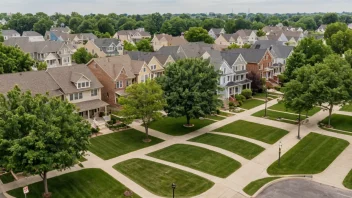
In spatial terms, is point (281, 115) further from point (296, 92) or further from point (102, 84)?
point (102, 84)

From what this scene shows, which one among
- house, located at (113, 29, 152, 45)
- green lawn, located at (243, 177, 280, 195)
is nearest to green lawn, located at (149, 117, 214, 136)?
green lawn, located at (243, 177, 280, 195)

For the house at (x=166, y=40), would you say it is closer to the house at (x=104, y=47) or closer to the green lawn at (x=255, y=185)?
the house at (x=104, y=47)

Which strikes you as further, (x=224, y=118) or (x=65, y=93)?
(x=224, y=118)

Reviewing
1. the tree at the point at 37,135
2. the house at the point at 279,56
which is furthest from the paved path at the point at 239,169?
the house at the point at 279,56

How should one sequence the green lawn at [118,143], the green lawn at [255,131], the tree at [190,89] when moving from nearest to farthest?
the green lawn at [118,143] < the green lawn at [255,131] < the tree at [190,89]

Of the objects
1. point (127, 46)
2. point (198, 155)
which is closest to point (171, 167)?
point (198, 155)

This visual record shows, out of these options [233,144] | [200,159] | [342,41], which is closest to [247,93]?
[233,144]

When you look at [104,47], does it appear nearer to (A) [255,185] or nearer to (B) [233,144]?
(B) [233,144]
